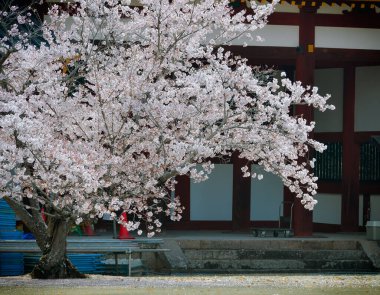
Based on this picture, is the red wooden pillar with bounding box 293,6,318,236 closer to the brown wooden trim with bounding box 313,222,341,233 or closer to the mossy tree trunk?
the brown wooden trim with bounding box 313,222,341,233

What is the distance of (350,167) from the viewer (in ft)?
70.0

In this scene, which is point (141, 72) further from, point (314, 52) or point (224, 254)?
point (314, 52)

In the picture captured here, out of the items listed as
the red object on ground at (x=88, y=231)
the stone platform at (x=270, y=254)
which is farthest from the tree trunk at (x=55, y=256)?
the red object on ground at (x=88, y=231)

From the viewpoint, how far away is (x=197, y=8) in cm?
1275

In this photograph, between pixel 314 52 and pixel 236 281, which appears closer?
pixel 236 281

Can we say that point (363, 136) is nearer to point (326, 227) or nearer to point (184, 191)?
point (326, 227)

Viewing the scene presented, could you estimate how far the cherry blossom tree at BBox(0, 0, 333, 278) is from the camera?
11.9m

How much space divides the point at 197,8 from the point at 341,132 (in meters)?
9.67

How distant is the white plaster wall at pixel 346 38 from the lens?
1955 cm

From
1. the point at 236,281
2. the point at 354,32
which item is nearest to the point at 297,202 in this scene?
the point at 354,32

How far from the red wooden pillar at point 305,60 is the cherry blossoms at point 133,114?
655 centimetres

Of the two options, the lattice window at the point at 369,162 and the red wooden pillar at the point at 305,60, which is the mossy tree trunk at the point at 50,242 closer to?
the red wooden pillar at the point at 305,60

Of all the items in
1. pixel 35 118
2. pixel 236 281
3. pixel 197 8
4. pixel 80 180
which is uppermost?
pixel 197 8

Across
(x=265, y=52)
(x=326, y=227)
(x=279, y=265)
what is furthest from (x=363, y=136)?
(x=279, y=265)
